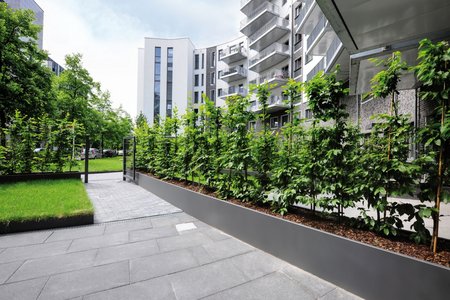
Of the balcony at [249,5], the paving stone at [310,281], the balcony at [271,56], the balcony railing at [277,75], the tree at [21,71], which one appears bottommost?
the paving stone at [310,281]

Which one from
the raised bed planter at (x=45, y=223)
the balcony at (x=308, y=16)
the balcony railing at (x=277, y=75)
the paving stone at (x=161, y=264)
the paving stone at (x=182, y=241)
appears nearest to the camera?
the paving stone at (x=161, y=264)

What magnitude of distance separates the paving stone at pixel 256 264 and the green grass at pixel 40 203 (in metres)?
3.56

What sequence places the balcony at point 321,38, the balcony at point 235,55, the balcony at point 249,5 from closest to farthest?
the balcony at point 321,38 → the balcony at point 249,5 → the balcony at point 235,55

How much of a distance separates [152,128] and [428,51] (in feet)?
29.6

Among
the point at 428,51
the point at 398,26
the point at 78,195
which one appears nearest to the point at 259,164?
the point at 428,51

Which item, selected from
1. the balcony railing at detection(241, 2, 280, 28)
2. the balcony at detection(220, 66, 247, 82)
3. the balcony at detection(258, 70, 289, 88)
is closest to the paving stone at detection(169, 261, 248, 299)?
the balcony at detection(258, 70, 289, 88)

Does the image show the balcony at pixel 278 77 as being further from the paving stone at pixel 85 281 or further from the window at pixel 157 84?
the window at pixel 157 84

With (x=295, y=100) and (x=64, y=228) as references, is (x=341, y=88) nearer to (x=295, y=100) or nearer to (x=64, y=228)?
(x=295, y=100)

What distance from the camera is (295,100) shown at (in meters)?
3.93

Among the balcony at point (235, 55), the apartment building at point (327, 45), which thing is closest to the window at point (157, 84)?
the apartment building at point (327, 45)

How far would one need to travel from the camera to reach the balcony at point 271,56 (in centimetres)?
2133

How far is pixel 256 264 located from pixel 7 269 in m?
3.33

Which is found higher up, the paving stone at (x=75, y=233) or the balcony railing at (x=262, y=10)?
the balcony railing at (x=262, y=10)

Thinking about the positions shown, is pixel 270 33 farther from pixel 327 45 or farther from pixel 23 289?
pixel 23 289
